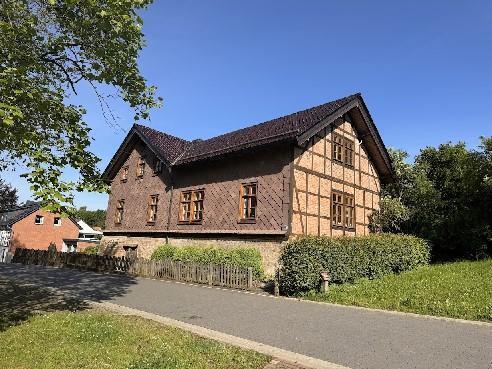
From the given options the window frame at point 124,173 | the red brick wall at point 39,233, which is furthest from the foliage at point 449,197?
the red brick wall at point 39,233

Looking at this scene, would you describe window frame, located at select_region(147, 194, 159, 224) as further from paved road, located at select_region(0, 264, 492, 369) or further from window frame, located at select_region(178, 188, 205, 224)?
paved road, located at select_region(0, 264, 492, 369)

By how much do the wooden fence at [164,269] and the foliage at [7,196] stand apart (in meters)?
26.8

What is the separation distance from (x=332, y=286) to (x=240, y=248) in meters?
5.47

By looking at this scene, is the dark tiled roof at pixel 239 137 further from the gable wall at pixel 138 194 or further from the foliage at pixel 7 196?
the foliage at pixel 7 196

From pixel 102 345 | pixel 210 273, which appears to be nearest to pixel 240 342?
pixel 102 345

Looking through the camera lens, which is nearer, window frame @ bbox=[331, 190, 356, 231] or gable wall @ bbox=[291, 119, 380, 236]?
gable wall @ bbox=[291, 119, 380, 236]

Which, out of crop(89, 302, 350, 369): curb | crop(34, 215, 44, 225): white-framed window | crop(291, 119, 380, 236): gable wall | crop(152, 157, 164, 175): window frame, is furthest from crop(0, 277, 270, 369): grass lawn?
crop(34, 215, 44, 225): white-framed window

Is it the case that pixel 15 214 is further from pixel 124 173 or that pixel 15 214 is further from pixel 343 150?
pixel 343 150

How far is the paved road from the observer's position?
22.6 feet

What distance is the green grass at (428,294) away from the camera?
11.1 meters

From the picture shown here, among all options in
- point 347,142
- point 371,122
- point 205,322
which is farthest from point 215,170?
point 205,322

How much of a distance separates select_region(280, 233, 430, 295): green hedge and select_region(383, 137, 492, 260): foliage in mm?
5725

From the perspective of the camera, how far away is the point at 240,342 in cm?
761

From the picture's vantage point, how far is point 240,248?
18.9 meters
